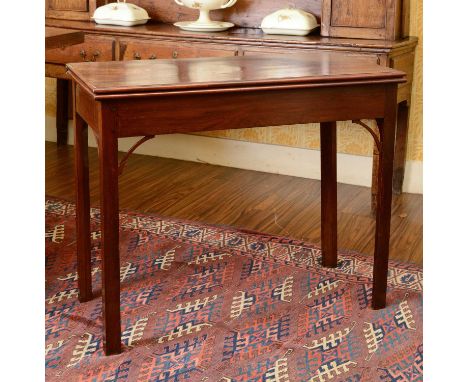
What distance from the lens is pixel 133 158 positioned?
428 cm

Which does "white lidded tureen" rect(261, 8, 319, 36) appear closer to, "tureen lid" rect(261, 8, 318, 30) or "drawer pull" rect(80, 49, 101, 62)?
"tureen lid" rect(261, 8, 318, 30)

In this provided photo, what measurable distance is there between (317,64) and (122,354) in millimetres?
1153

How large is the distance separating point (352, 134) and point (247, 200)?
2.49 feet

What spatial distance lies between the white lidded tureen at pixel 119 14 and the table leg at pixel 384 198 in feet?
6.87

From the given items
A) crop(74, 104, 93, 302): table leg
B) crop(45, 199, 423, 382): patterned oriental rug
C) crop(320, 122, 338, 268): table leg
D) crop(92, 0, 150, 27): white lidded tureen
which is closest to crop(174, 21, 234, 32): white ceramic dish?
crop(92, 0, 150, 27): white lidded tureen

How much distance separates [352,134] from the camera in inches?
149

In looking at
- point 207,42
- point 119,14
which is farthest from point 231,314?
point 119,14

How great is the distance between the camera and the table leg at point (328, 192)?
2480 millimetres

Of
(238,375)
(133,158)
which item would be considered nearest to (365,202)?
(133,158)

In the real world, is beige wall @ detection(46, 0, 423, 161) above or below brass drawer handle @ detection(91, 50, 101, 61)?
below

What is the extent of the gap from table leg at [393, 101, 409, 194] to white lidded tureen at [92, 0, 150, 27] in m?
1.58

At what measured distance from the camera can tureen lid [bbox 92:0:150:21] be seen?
378 cm

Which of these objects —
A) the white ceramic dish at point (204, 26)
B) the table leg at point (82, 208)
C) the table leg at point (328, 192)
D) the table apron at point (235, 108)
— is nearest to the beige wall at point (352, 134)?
the white ceramic dish at point (204, 26)

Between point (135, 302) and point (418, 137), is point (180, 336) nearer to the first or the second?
point (135, 302)
